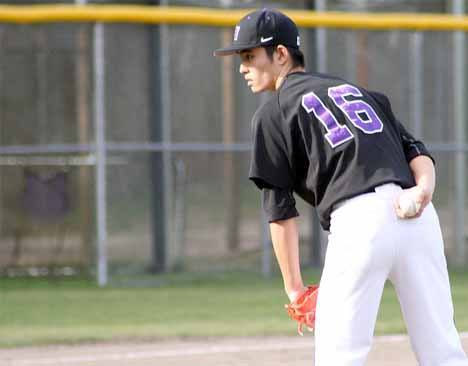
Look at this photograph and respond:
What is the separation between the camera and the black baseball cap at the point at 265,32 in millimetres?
4031

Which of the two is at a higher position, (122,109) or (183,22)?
(183,22)

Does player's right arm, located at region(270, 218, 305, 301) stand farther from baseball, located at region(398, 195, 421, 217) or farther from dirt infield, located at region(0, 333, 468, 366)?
dirt infield, located at region(0, 333, 468, 366)

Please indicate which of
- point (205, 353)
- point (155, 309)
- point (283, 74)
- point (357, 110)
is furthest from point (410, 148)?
point (155, 309)

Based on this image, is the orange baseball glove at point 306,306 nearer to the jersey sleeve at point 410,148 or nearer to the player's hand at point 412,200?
the player's hand at point 412,200

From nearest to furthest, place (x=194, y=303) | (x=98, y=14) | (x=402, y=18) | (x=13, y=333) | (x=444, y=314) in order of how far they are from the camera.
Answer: (x=444, y=314) → (x=13, y=333) → (x=194, y=303) → (x=98, y=14) → (x=402, y=18)

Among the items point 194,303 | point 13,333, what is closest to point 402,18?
point 194,303

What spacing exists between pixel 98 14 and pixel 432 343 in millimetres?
7733

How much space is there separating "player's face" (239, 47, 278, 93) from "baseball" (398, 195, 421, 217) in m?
0.70

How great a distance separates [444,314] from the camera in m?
3.85

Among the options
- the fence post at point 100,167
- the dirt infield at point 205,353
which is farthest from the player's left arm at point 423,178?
the fence post at point 100,167

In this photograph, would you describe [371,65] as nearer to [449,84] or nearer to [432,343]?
[449,84]

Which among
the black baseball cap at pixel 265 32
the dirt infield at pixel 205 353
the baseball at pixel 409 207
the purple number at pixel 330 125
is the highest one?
the black baseball cap at pixel 265 32

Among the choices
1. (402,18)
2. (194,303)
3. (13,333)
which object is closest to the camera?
(13,333)

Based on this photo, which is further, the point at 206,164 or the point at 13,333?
the point at 206,164
